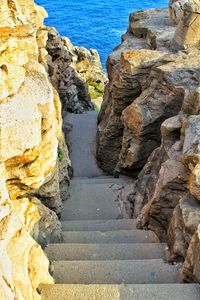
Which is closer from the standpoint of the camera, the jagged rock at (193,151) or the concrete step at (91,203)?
the jagged rock at (193,151)

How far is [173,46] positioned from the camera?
20422mm

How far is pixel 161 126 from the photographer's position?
13.9m

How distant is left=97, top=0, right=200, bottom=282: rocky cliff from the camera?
10.4 m

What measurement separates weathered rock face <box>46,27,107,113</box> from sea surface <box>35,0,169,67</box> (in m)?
17.3

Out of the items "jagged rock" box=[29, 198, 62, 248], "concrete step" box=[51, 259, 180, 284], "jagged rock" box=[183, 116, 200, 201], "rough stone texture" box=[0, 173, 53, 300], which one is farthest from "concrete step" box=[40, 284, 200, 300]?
"jagged rock" box=[29, 198, 62, 248]

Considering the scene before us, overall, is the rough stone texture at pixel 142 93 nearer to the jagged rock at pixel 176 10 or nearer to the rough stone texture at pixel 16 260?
the jagged rock at pixel 176 10

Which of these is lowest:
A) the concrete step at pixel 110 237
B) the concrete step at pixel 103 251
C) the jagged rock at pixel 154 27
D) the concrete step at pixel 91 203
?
the concrete step at pixel 91 203

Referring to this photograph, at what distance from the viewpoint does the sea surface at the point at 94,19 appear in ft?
204

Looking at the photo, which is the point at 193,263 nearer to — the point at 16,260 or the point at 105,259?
the point at 105,259

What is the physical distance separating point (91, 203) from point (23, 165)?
8.13m

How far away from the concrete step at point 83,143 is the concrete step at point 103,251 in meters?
11.8

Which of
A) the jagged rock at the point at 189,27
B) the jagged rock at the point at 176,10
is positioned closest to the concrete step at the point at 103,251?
the jagged rock at the point at 189,27

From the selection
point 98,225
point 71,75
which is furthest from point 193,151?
point 71,75

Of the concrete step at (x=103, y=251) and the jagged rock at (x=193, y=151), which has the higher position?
the jagged rock at (x=193, y=151)
